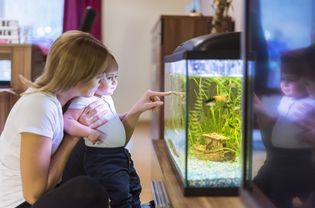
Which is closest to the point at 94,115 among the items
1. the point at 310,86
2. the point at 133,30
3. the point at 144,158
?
the point at 310,86

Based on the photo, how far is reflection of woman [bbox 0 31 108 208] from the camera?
1.18 metres

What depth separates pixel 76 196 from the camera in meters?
1.20

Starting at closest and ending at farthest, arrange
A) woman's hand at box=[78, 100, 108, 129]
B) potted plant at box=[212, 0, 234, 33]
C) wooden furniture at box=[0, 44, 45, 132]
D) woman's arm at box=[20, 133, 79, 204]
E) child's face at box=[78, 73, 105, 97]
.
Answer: woman's arm at box=[20, 133, 79, 204] → child's face at box=[78, 73, 105, 97] → woman's hand at box=[78, 100, 108, 129] → potted plant at box=[212, 0, 234, 33] → wooden furniture at box=[0, 44, 45, 132]

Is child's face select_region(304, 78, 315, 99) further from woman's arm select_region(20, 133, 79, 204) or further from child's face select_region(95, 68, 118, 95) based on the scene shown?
child's face select_region(95, 68, 118, 95)

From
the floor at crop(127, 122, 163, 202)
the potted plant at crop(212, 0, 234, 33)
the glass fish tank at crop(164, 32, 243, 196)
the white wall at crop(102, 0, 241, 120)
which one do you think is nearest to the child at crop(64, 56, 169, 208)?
the glass fish tank at crop(164, 32, 243, 196)

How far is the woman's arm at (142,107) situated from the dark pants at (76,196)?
41 centimetres

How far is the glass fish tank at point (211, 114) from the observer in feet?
4.06

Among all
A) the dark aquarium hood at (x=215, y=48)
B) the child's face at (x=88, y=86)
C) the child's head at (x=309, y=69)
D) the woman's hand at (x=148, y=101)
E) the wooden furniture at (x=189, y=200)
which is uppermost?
the dark aquarium hood at (x=215, y=48)

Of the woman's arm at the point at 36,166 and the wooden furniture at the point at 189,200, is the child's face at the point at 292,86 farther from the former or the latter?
the woman's arm at the point at 36,166

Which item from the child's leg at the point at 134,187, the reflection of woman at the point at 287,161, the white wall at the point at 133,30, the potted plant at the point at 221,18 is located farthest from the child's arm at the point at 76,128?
the white wall at the point at 133,30

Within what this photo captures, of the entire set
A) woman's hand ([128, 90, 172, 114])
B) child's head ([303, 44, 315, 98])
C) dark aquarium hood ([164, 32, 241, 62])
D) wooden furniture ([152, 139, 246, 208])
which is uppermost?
dark aquarium hood ([164, 32, 241, 62])

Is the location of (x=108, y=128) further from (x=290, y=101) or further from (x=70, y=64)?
(x=290, y=101)

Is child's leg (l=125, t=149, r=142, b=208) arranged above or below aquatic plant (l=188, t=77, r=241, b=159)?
below

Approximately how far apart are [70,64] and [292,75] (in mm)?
751
